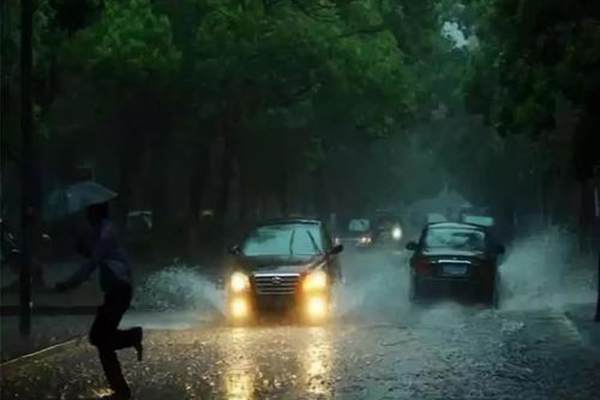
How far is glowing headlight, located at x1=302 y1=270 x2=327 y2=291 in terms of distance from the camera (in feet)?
77.2

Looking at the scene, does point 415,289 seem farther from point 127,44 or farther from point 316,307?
point 127,44

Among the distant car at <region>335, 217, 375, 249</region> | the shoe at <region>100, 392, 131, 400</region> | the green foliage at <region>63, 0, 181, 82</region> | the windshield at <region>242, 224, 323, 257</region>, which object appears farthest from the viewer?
the distant car at <region>335, 217, 375, 249</region>

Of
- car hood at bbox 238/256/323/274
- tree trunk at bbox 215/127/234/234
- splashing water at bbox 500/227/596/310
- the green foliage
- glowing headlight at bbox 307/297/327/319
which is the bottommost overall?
splashing water at bbox 500/227/596/310

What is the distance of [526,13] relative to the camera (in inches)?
836

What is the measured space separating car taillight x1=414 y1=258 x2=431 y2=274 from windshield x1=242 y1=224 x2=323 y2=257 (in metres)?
3.63

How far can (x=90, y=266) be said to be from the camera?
44.4ft

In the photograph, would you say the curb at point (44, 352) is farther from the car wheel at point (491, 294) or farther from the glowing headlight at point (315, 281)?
the car wheel at point (491, 294)

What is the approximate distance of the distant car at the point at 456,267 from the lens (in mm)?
28297

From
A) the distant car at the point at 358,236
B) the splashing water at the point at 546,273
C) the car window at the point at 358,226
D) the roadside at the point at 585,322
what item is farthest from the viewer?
the car window at the point at 358,226

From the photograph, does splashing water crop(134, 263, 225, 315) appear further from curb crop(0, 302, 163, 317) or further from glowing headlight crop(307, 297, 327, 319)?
glowing headlight crop(307, 297, 327, 319)

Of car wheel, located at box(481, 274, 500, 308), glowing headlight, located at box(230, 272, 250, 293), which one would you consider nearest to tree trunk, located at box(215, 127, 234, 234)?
car wheel, located at box(481, 274, 500, 308)

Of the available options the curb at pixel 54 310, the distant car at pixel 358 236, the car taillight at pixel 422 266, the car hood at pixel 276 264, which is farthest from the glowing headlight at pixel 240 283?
the distant car at pixel 358 236

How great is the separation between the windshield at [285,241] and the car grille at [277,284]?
1010 mm

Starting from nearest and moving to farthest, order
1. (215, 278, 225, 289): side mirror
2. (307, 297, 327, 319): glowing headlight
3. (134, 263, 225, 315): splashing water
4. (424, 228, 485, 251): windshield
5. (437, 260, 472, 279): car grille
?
(307, 297, 327, 319): glowing headlight
(134, 263, 225, 315): splashing water
(437, 260, 472, 279): car grille
(424, 228, 485, 251): windshield
(215, 278, 225, 289): side mirror
